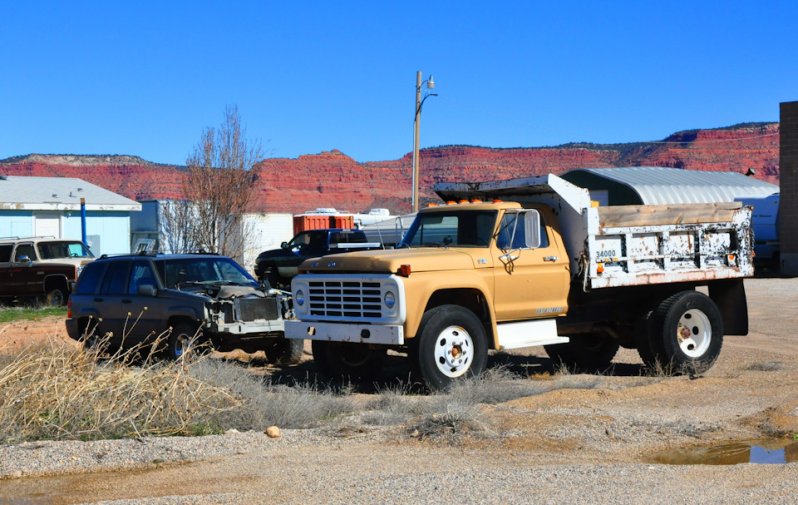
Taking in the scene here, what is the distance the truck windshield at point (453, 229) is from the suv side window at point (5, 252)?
1514cm

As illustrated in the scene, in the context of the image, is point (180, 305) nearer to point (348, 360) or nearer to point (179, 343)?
point (179, 343)

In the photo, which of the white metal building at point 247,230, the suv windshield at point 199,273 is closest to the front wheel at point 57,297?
the white metal building at point 247,230

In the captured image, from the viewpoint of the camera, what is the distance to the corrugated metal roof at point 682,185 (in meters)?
43.0

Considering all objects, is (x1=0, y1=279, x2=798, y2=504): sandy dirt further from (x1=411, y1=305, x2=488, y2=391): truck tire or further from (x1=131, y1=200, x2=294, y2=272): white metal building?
(x1=131, y1=200, x2=294, y2=272): white metal building

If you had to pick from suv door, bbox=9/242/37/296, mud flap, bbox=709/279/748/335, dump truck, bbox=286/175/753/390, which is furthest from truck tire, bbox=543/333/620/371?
suv door, bbox=9/242/37/296

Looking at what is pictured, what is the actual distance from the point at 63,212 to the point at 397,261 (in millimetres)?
26508

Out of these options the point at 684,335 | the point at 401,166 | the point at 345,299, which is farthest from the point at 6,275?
the point at 401,166

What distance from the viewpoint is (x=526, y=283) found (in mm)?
12664

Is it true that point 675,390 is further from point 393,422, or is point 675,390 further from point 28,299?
point 28,299

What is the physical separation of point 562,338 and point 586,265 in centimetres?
96

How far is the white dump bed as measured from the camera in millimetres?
12992

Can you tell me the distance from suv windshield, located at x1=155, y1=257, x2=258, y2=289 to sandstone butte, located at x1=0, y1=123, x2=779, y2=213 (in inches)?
3838

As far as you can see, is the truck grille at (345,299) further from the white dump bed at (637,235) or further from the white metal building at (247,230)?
the white metal building at (247,230)

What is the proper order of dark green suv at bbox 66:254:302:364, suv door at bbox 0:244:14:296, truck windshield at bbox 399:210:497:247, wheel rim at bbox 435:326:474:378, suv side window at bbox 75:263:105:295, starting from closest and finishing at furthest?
wheel rim at bbox 435:326:474:378 → truck windshield at bbox 399:210:497:247 → dark green suv at bbox 66:254:302:364 → suv side window at bbox 75:263:105:295 → suv door at bbox 0:244:14:296
